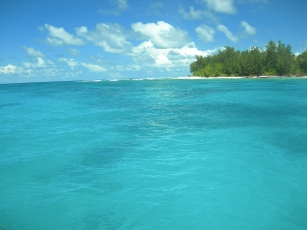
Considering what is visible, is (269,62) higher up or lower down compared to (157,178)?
higher up

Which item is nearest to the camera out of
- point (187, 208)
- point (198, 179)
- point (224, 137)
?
point (187, 208)

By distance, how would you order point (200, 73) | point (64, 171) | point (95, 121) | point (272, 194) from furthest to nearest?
point (200, 73)
point (95, 121)
point (64, 171)
point (272, 194)

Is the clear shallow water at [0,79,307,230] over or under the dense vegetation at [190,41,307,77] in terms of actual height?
under

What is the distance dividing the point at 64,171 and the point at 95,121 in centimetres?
1024

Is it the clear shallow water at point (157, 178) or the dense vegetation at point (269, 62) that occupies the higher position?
the dense vegetation at point (269, 62)

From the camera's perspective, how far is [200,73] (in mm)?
125062

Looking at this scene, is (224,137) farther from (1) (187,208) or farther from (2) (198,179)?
(1) (187,208)

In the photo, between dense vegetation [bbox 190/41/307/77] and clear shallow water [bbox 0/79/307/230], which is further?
dense vegetation [bbox 190/41/307/77]

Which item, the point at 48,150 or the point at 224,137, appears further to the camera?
the point at 224,137

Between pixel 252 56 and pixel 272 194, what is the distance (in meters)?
96.1

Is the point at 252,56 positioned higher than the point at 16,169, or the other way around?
the point at 252,56

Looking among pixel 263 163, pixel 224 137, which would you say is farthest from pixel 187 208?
pixel 224 137

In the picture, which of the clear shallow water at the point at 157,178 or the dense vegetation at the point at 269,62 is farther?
the dense vegetation at the point at 269,62

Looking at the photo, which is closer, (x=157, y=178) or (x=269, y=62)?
(x=157, y=178)
